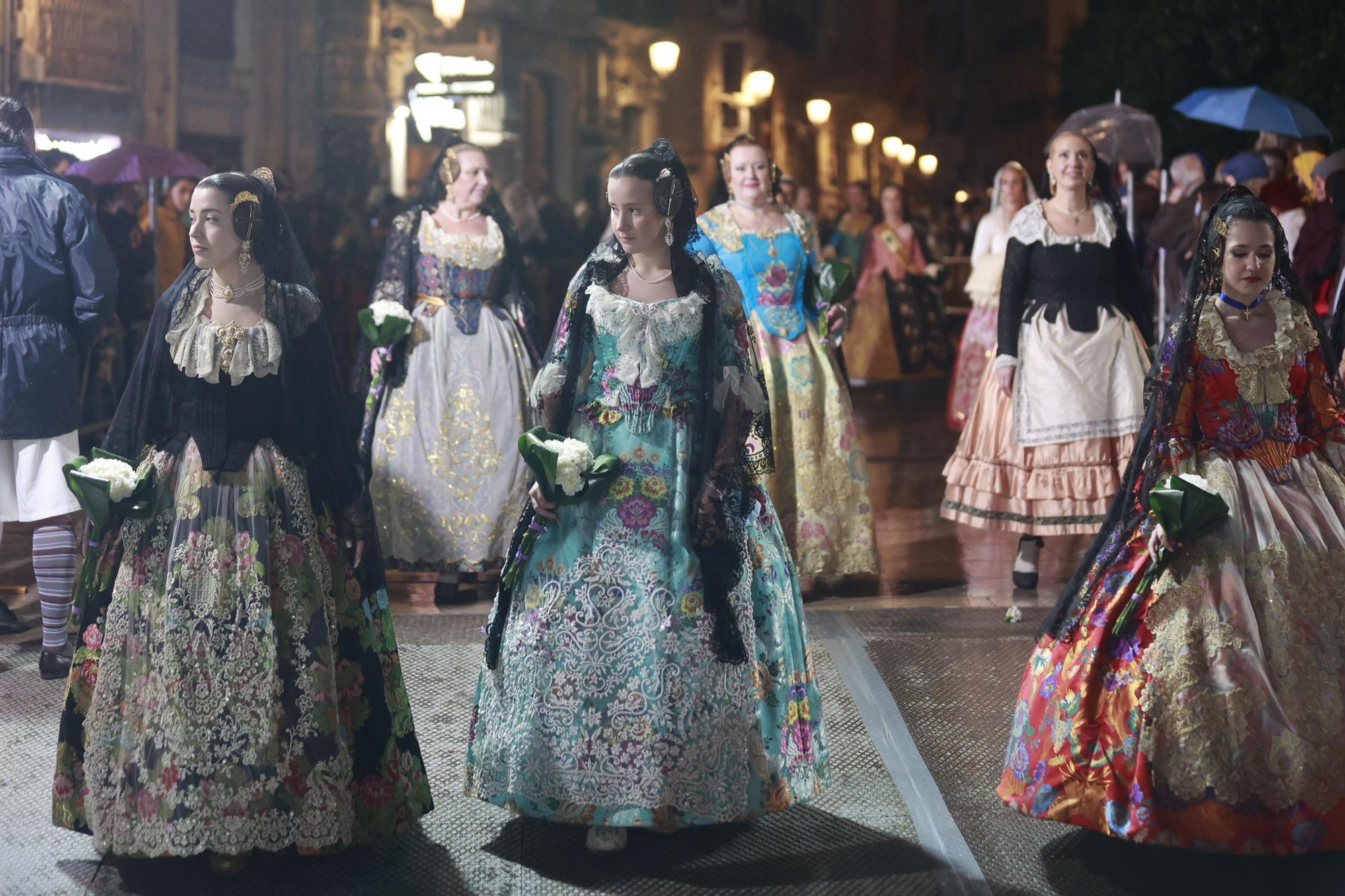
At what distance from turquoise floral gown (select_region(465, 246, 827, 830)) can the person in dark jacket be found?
2.16 metres

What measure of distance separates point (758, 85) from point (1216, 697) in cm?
848

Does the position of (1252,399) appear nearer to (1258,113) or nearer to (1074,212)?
(1074,212)

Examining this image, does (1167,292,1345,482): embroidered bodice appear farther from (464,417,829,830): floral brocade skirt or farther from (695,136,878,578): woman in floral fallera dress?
(695,136,878,578): woman in floral fallera dress

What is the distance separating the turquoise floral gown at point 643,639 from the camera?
3.25m

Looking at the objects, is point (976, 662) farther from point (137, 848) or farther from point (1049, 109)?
point (1049, 109)

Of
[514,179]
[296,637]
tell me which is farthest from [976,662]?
[514,179]

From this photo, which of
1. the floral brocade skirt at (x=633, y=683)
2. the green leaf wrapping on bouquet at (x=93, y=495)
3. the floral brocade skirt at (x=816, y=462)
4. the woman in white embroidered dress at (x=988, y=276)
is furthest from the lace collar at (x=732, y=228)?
the woman in white embroidered dress at (x=988, y=276)

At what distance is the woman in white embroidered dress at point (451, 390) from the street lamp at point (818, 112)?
19.4ft

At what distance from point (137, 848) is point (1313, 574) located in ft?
8.34

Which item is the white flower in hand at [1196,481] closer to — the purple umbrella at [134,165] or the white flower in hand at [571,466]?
the white flower in hand at [571,466]

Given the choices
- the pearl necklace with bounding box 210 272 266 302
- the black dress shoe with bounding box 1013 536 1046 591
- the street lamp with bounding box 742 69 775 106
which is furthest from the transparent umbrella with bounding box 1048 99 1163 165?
the pearl necklace with bounding box 210 272 266 302

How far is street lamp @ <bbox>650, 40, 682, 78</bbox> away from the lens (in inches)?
422

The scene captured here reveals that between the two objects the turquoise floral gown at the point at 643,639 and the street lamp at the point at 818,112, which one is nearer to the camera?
the turquoise floral gown at the point at 643,639

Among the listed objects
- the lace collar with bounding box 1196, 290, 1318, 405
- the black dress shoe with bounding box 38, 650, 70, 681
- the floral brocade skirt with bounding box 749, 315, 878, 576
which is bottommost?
the black dress shoe with bounding box 38, 650, 70, 681
